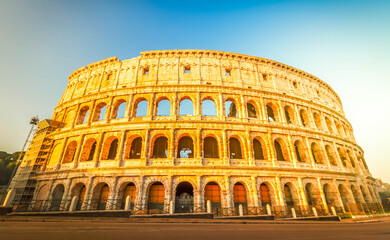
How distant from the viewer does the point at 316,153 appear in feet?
59.2

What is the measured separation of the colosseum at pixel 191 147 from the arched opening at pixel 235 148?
0.34 feet

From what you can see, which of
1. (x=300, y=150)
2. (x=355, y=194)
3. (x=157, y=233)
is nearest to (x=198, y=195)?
(x=157, y=233)

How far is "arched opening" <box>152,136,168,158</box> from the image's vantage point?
15.6m

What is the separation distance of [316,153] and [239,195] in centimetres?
1094

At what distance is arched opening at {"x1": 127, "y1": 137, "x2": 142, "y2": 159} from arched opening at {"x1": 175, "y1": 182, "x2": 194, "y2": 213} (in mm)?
5237

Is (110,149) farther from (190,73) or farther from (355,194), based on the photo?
(355,194)

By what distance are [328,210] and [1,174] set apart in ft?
167

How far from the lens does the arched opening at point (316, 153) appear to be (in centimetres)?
1768

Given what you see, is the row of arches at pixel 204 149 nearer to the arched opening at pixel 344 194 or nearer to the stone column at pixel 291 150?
the stone column at pixel 291 150

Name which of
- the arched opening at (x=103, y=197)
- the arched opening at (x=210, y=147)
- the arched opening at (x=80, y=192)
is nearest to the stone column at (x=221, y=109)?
the arched opening at (x=210, y=147)

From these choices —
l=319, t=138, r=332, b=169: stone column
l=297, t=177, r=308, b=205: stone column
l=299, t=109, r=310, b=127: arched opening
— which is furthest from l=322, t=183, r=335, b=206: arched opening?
l=299, t=109, r=310, b=127: arched opening

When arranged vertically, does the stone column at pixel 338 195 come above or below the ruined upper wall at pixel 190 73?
below

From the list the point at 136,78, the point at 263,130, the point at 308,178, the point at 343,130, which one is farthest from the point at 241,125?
the point at 343,130

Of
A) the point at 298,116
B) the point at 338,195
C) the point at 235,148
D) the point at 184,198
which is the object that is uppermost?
the point at 298,116
